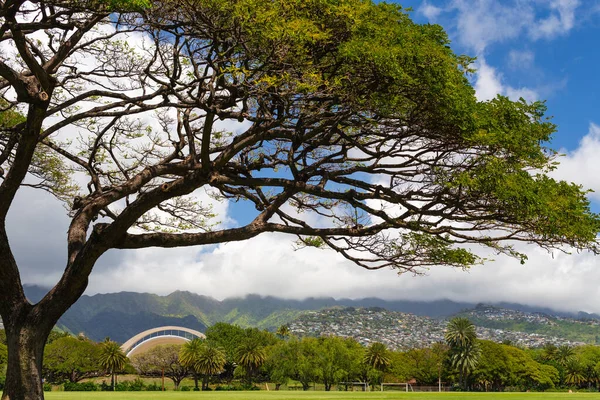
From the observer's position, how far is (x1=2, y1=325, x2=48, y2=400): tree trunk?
10.9 metres

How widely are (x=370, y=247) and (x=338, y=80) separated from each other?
467 cm

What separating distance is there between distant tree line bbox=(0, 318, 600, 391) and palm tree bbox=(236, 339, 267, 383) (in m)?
0.12

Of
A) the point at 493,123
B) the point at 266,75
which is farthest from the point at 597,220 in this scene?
the point at 266,75

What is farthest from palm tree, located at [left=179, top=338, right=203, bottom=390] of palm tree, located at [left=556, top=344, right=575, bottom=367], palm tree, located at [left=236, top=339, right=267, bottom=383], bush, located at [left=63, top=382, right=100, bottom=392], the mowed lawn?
palm tree, located at [left=556, top=344, right=575, bottom=367]

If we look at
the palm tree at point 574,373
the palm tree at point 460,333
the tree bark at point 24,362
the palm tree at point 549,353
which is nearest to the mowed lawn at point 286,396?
the tree bark at point 24,362

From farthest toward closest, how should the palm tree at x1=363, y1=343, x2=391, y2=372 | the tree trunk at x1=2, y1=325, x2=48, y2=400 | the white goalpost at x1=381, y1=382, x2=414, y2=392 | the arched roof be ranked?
the arched roof, the palm tree at x1=363, y1=343, x2=391, y2=372, the white goalpost at x1=381, y1=382, x2=414, y2=392, the tree trunk at x1=2, y1=325, x2=48, y2=400

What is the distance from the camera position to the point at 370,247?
12.8 metres

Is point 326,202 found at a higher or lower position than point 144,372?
higher

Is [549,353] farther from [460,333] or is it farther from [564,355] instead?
[460,333]

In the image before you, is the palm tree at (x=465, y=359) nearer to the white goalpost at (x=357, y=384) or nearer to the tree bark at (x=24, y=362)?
the white goalpost at (x=357, y=384)

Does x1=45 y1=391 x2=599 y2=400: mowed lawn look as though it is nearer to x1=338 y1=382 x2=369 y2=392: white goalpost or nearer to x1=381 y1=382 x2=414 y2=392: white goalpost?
x1=338 y1=382 x2=369 y2=392: white goalpost

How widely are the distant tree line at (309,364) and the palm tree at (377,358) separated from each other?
13 cm

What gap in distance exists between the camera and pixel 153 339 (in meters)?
101

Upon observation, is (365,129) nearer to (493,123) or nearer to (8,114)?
(493,123)
